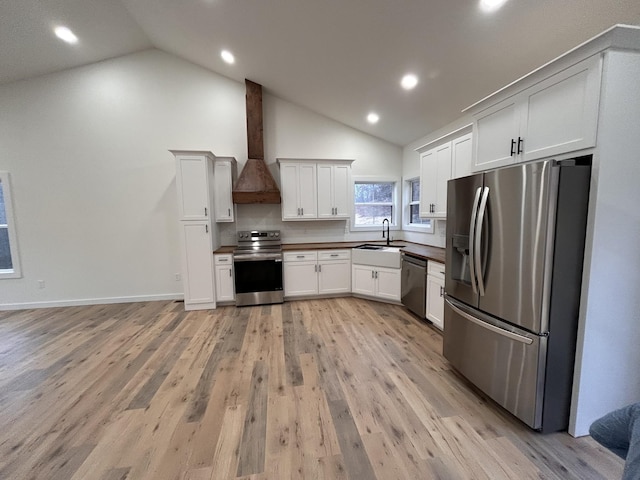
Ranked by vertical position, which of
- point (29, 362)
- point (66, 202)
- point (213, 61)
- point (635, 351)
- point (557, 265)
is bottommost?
point (29, 362)

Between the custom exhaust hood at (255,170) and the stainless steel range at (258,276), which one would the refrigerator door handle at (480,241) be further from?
the custom exhaust hood at (255,170)

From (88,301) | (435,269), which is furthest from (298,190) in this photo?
(88,301)

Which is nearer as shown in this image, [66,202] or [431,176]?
[431,176]

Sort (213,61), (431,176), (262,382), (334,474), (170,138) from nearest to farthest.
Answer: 1. (334,474)
2. (262,382)
3. (431,176)
4. (213,61)
5. (170,138)

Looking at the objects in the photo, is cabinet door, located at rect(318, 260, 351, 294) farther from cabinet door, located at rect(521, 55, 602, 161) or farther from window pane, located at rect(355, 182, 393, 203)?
cabinet door, located at rect(521, 55, 602, 161)

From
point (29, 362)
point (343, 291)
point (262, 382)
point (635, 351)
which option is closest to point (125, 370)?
point (29, 362)

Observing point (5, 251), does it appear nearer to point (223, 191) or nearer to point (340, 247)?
point (223, 191)

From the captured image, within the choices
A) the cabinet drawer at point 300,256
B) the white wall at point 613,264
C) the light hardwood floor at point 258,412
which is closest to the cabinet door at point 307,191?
the cabinet drawer at point 300,256

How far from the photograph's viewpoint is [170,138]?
14.0 ft

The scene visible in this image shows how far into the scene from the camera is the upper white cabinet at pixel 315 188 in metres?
4.42

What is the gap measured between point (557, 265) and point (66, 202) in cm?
595

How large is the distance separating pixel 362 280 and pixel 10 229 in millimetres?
5436

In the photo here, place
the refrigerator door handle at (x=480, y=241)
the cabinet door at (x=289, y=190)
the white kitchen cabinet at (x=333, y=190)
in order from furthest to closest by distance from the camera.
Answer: the white kitchen cabinet at (x=333, y=190) → the cabinet door at (x=289, y=190) → the refrigerator door handle at (x=480, y=241)

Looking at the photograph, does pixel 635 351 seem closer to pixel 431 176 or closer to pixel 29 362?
pixel 431 176
